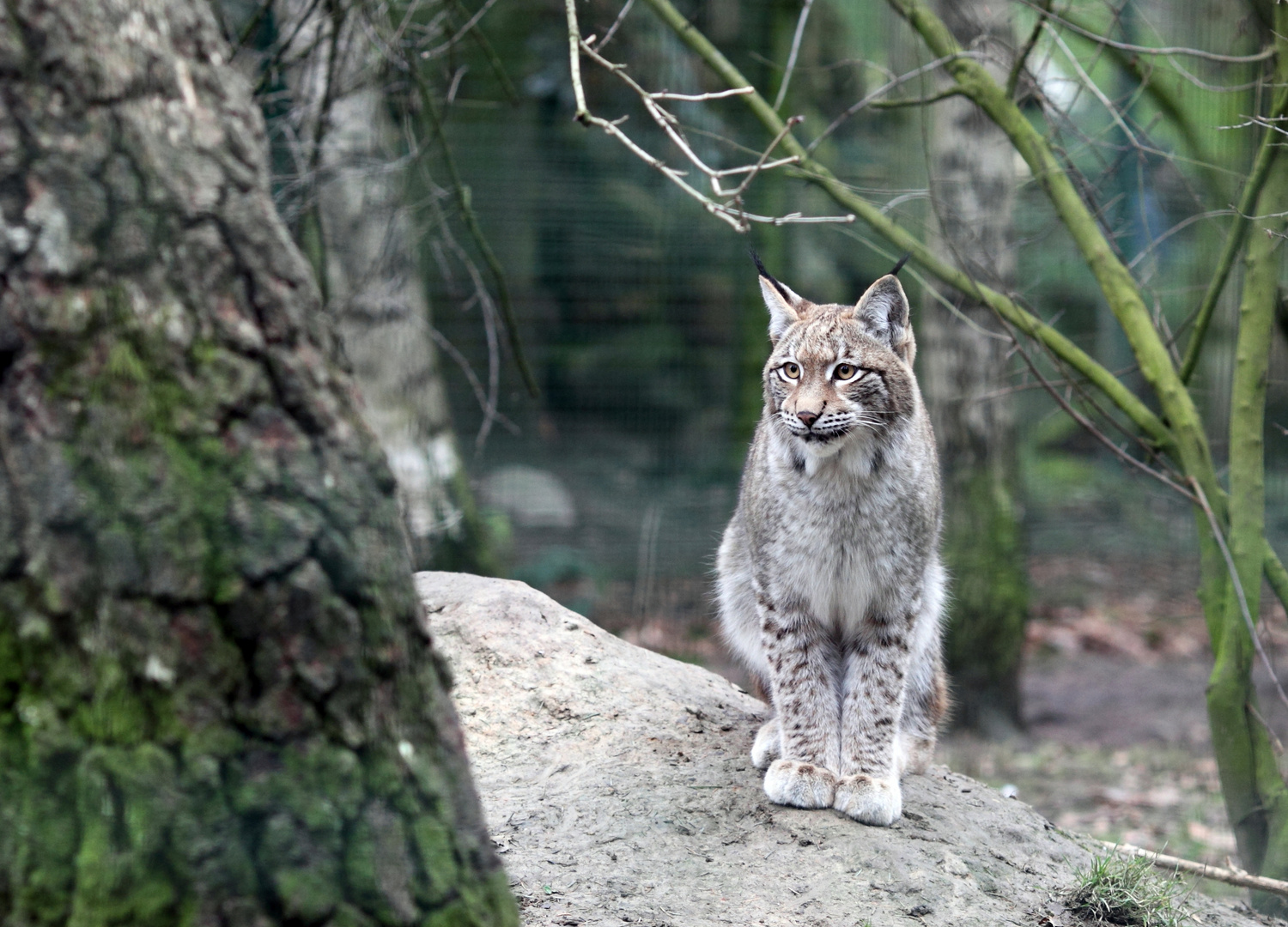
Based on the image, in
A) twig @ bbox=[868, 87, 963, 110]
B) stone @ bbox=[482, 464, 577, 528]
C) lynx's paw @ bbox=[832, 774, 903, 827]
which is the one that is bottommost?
stone @ bbox=[482, 464, 577, 528]

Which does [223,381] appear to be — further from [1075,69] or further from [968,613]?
[968,613]

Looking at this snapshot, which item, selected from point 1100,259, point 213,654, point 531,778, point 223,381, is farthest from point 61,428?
point 1100,259

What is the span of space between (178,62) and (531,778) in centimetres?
225

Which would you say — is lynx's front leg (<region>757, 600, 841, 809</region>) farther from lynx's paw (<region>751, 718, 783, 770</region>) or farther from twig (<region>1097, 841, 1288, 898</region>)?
twig (<region>1097, 841, 1288, 898</region>)

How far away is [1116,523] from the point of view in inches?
368

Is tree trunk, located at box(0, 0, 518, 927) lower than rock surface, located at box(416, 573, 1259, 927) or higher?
higher

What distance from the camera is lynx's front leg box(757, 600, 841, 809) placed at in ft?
10.7

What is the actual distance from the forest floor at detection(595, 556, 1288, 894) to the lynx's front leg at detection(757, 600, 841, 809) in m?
1.83

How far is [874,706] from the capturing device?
Result: 332 centimetres

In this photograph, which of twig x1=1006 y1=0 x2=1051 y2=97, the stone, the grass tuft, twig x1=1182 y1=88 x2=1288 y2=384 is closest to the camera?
the grass tuft

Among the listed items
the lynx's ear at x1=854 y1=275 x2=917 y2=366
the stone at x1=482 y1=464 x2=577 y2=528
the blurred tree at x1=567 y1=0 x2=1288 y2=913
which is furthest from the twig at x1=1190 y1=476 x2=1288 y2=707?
the stone at x1=482 y1=464 x2=577 y2=528

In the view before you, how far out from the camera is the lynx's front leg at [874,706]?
322 cm

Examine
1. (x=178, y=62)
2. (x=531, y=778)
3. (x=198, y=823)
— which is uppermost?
(x=178, y=62)

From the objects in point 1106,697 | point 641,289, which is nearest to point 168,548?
point 641,289
